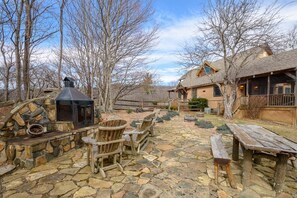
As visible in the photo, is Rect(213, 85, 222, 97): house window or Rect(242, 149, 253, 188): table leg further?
Rect(213, 85, 222, 97): house window

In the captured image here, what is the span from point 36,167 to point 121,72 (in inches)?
388

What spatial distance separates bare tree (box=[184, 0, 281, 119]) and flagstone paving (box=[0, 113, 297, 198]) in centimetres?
865

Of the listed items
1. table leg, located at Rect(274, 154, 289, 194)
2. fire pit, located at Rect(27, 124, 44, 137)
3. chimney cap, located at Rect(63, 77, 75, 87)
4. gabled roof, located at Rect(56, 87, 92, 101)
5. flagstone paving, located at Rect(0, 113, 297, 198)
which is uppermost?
chimney cap, located at Rect(63, 77, 75, 87)

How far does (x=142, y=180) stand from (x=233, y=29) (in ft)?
34.5

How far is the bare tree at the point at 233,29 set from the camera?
9.48m

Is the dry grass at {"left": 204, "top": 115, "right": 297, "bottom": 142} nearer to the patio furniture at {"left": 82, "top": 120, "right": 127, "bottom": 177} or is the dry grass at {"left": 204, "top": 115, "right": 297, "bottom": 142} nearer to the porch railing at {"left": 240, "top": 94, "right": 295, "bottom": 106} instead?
the porch railing at {"left": 240, "top": 94, "right": 295, "bottom": 106}

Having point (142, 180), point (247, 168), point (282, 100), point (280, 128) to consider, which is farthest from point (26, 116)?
point (282, 100)

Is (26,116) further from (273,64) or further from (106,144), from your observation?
(273,64)

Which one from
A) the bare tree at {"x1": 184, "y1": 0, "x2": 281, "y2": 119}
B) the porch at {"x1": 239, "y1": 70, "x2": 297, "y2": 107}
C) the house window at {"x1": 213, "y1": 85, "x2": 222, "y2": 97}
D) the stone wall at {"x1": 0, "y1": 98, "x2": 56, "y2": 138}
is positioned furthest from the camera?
the house window at {"x1": 213, "y1": 85, "x2": 222, "y2": 97}

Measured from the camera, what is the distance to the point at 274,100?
1030 centimetres

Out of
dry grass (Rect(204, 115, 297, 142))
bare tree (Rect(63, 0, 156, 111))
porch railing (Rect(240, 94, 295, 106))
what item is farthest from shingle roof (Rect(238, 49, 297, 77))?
bare tree (Rect(63, 0, 156, 111))

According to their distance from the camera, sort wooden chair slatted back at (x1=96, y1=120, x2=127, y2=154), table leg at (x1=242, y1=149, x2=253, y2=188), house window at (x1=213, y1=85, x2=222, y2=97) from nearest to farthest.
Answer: table leg at (x1=242, y1=149, x2=253, y2=188)
wooden chair slatted back at (x1=96, y1=120, x2=127, y2=154)
house window at (x1=213, y1=85, x2=222, y2=97)

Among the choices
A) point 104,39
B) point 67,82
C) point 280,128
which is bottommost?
point 280,128

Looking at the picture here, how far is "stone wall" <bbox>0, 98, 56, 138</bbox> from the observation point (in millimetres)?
3523
